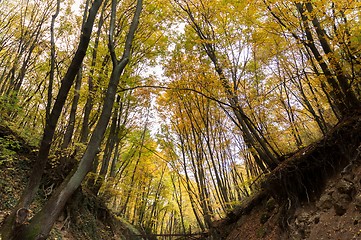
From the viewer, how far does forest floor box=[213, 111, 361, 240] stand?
16.2 ft

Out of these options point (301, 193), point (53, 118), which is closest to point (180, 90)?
point (301, 193)

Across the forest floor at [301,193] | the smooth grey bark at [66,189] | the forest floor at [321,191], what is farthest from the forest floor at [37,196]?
the forest floor at [321,191]

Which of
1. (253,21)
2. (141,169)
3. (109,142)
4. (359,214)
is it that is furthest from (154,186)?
(359,214)

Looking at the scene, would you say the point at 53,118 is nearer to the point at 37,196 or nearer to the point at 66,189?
the point at 66,189

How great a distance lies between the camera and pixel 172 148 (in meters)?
13.6

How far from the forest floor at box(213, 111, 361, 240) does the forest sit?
0.15 feet

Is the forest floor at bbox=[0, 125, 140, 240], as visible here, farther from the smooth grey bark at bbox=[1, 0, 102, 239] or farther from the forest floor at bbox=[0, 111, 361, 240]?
the smooth grey bark at bbox=[1, 0, 102, 239]

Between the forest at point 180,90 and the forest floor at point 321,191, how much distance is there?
0.05m

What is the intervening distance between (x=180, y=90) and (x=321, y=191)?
594cm

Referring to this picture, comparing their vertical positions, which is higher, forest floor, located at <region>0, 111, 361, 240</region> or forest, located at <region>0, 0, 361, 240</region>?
forest, located at <region>0, 0, 361, 240</region>

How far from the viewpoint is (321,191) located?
6.11 metres

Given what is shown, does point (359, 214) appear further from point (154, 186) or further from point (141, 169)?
point (154, 186)

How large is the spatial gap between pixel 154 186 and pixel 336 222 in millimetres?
17462

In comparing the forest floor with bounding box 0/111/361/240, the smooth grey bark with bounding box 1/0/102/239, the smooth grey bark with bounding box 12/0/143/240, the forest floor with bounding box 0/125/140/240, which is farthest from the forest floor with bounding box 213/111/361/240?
the forest floor with bounding box 0/125/140/240
